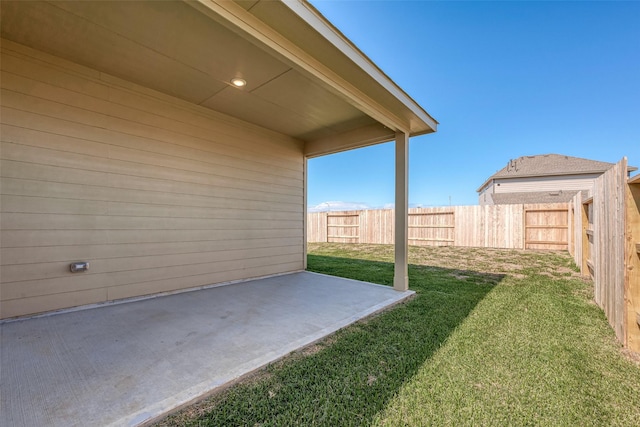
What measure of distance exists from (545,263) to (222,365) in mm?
7760

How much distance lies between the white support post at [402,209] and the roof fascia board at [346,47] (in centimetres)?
53

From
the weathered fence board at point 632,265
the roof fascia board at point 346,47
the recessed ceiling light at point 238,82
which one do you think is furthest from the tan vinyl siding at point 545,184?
the recessed ceiling light at point 238,82

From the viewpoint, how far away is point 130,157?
346 cm

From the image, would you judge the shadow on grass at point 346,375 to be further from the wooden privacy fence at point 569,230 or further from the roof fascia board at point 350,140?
the roof fascia board at point 350,140

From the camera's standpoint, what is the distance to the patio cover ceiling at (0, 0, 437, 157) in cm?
208

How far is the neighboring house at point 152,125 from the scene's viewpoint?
7.57ft

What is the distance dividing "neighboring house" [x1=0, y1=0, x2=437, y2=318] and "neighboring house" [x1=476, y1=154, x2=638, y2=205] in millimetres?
14652

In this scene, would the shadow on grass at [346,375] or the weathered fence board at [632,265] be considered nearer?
the shadow on grass at [346,375]

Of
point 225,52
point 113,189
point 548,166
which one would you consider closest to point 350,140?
point 225,52

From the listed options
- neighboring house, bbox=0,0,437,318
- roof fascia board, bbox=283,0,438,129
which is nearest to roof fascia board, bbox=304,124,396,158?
neighboring house, bbox=0,0,437,318

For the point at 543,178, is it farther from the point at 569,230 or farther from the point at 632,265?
the point at 632,265

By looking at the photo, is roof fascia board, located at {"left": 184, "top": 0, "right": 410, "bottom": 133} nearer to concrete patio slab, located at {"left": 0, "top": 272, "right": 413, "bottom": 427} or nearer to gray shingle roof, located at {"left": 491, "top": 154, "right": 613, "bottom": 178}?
concrete patio slab, located at {"left": 0, "top": 272, "right": 413, "bottom": 427}

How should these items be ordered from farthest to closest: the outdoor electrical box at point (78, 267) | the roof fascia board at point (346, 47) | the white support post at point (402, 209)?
the white support post at point (402, 209), the outdoor electrical box at point (78, 267), the roof fascia board at point (346, 47)

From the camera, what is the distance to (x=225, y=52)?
2.65m
